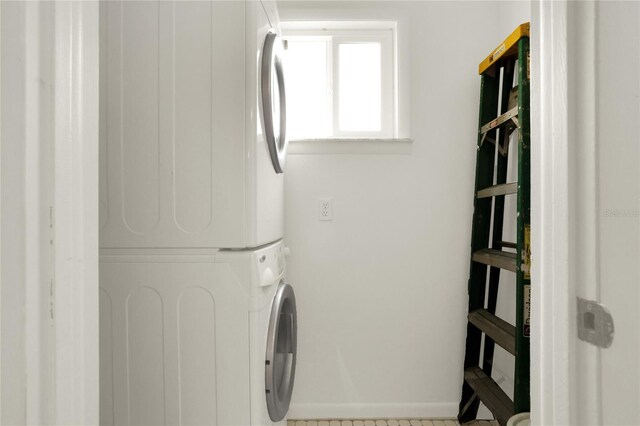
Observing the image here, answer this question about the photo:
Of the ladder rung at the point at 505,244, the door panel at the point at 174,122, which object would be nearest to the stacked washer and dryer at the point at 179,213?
the door panel at the point at 174,122

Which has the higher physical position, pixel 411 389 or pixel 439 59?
pixel 439 59

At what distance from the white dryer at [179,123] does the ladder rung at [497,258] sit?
0.97 metres

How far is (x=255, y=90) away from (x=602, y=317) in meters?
0.94

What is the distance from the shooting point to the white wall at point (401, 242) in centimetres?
189

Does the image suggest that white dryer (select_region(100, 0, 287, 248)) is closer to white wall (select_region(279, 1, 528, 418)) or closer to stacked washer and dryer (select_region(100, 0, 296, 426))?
stacked washer and dryer (select_region(100, 0, 296, 426))

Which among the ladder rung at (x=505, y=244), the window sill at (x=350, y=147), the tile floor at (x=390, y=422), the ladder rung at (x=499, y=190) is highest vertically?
the window sill at (x=350, y=147)
